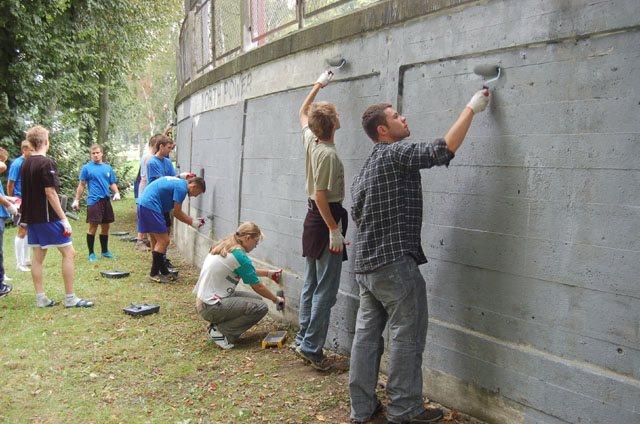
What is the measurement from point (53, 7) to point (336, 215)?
42.7 feet

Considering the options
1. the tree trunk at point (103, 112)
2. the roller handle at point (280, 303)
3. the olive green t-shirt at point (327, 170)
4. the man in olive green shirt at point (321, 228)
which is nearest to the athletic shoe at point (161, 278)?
the roller handle at point (280, 303)

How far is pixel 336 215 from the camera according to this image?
4617mm

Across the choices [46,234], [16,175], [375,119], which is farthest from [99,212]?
[375,119]

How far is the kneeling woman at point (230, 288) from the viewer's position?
5414 millimetres

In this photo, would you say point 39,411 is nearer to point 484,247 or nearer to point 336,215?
point 336,215

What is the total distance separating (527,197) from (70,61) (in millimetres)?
15935

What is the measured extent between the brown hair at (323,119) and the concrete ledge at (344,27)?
739 mm

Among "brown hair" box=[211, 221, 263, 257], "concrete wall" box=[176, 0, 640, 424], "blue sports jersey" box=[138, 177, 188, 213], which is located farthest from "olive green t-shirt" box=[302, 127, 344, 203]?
"blue sports jersey" box=[138, 177, 188, 213]

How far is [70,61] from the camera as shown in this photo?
16438 millimetres

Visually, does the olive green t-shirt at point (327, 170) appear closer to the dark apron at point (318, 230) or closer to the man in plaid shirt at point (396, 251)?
the dark apron at point (318, 230)

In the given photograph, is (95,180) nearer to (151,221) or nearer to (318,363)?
(151,221)

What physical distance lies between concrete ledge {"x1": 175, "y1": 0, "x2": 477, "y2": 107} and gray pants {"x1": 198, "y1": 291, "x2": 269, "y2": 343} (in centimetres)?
245

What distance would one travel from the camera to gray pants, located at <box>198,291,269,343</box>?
546 centimetres

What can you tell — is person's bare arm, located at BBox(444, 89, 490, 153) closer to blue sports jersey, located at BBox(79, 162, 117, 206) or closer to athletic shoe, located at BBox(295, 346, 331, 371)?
athletic shoe, located at BBox(295, 346, 331, 371)
